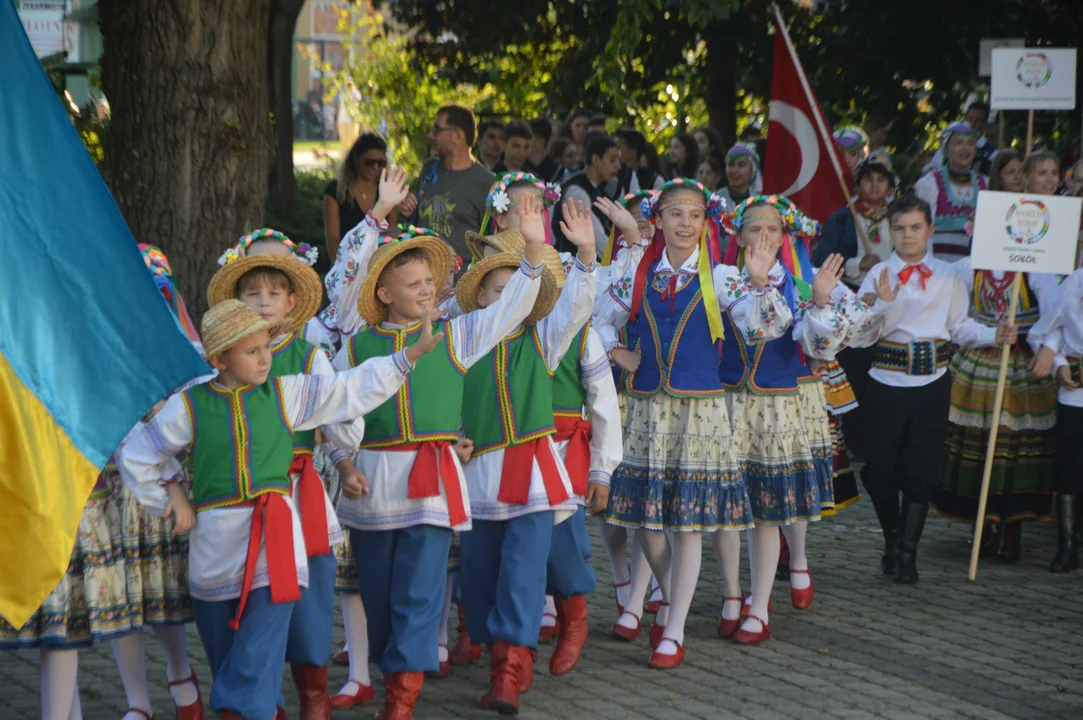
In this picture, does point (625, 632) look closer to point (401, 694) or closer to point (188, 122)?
point (401, 694)

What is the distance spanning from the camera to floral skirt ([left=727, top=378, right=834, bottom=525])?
678 cm

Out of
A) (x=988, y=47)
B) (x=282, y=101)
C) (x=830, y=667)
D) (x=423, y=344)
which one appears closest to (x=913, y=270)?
(x=830, y=667)

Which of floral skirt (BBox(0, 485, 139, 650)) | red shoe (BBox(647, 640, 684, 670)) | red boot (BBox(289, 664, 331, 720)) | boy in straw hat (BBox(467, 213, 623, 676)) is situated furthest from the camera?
red shoe (BBox(647, 640, 684, 670))

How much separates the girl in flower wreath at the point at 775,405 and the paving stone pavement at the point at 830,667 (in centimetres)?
34

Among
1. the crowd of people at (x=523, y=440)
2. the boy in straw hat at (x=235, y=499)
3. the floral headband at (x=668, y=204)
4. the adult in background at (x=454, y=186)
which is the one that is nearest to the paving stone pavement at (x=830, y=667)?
the crowd of people at (x=523, y=440)

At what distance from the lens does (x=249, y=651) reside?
15.8 feet

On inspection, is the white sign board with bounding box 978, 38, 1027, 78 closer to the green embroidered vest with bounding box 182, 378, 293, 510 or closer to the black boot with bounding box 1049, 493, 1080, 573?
the black boot with bounding box 1049, 493, 1080, 573

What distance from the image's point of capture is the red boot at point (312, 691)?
17.5 ft

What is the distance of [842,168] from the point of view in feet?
32.0

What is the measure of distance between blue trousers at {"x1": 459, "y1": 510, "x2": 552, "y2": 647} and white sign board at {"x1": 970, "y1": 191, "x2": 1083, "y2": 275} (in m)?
3.05

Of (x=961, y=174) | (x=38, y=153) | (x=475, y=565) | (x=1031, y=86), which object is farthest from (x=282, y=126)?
(x=38, y=153)

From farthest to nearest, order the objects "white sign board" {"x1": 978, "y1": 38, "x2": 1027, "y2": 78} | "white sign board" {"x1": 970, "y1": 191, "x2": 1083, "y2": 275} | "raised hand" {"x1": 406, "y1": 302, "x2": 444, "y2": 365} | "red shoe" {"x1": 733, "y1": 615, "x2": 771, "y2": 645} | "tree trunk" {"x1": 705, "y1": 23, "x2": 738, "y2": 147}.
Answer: "tree trunk" {"x1": 705, "y1": 23, "x2": 738, "y2": 147}, "white sign board" {"x1": 978, "y1": 38, "x2": 1027, "y2": 78}, "white sign board" {"x1": 970, "y1": 191, "x2": 1083, "y2": 275}, "red shoe" {"x1": 733, "y1": 615, "x2": 771, "y2": 645}, "raised hand" {"x1": 406, "y1": 302, "x2": 444, "y2": 365}

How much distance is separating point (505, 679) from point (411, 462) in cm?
84

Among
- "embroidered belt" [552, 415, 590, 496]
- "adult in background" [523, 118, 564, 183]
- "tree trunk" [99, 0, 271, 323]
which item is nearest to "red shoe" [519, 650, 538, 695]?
"embroidered belt" [552, 415, 590, 496]
